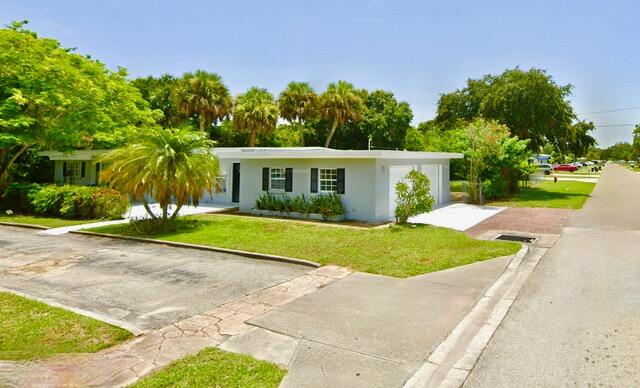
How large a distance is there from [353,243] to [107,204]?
11.5 m

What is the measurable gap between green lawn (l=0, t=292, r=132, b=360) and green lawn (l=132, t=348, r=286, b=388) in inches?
54.9

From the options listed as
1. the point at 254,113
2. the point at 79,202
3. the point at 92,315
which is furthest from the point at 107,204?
the point at 254,113

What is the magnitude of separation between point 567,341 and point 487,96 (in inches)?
1128

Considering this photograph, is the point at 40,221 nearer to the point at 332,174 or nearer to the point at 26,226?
the point at 26,226

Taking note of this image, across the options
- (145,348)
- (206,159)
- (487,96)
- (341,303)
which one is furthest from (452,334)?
(487,96)

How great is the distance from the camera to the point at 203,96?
3512 centimetres

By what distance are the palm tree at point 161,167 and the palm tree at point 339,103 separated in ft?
87.0

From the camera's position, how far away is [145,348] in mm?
5465

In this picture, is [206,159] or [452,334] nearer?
[452,334]

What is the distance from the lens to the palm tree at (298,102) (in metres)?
40.0

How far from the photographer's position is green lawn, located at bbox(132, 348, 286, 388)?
14.6 feet

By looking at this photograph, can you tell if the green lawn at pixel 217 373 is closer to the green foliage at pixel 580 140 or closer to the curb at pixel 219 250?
the curb at pixel 219 250

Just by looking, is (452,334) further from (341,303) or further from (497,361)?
(341,303)

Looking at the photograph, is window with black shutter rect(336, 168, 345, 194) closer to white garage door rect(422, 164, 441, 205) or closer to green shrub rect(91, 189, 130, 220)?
white garage door rect(422, 164, 441, 205)
